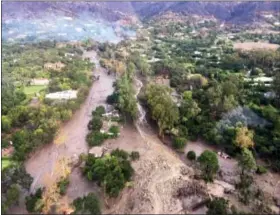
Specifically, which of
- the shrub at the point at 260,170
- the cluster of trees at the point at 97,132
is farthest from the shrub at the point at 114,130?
the shrub at the point at 260,170

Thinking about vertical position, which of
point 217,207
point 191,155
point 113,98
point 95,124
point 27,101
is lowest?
point 113,98

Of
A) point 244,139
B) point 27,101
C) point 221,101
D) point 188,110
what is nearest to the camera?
point 244,139

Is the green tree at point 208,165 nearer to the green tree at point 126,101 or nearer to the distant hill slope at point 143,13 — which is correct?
the green tree at point 126,101

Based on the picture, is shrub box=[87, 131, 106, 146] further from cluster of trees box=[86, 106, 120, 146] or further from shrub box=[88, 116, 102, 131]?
shrub box=[88, 116, 102, 131]

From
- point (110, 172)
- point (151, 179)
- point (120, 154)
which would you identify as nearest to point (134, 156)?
point (120, 154)

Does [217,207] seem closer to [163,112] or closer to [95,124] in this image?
[163,112]
